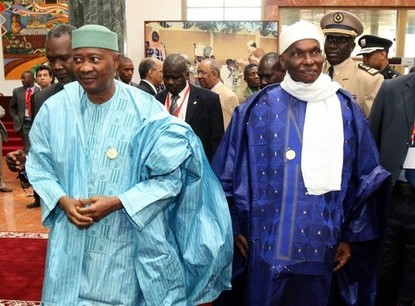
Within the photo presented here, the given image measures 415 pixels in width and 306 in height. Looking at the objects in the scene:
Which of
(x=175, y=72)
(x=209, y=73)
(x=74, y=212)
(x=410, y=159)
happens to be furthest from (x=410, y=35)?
(x=74, y=212)

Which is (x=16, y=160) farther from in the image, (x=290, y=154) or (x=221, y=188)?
(x=290, y=154)

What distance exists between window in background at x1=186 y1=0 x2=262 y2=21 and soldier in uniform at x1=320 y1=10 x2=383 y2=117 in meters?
7.91

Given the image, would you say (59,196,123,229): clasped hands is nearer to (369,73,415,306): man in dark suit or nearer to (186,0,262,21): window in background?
(369,73,415,306): man in dark suit

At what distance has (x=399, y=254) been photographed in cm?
287

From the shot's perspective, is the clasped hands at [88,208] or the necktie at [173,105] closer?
the clasped hands at [88,208]

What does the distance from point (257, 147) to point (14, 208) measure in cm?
502

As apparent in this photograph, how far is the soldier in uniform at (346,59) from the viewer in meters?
3.32

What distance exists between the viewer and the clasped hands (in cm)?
192

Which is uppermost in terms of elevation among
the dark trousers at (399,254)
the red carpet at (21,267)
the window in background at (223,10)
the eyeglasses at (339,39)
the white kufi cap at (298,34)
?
the window in background at (223,10)

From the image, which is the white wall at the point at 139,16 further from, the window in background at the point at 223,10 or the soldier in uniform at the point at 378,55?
the soldier in uniform at the point at 378,55

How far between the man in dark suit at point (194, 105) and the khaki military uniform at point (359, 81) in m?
1.24

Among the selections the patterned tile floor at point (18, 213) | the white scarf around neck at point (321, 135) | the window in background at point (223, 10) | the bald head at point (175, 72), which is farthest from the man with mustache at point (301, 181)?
the window in background at point (223, 10)

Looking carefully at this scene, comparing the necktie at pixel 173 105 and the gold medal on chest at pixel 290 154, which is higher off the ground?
the necktie at pixel 173 105

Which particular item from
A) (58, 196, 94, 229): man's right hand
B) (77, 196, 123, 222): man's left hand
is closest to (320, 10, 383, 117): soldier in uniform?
(77, 196, 123, 222): man's left hand
